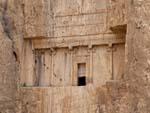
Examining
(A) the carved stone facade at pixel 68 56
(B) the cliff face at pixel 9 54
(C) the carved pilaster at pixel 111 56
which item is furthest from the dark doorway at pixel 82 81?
(B) the cliff face at pixel 9 54

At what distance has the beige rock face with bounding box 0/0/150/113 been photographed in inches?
704

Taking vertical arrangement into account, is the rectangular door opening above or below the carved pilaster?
below

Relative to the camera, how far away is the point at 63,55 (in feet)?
65.1

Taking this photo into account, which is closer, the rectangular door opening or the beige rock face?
the beige rock face

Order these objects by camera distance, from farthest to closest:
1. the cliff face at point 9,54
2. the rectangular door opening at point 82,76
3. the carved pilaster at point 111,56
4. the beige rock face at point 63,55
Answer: the rectangular door opening at point 82,76
the carved pilaster at point 111,56
the cliff face at point 9,54
the beige rock face at point 63,55

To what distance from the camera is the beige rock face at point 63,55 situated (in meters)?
17.9

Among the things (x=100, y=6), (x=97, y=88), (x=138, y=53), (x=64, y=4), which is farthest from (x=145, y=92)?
(x=64, y=4)

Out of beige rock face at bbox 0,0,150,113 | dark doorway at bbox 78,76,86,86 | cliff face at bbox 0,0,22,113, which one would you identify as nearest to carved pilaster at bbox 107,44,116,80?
beige rock face at bbox 0,0,150,113

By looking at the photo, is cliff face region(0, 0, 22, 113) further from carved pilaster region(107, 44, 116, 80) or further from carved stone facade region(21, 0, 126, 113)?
carved pilaster region(107, 44, 116, 80)

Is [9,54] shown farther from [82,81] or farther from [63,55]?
[82,81]

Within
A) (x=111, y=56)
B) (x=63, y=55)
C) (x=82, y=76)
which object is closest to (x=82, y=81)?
(x=82, y=76)

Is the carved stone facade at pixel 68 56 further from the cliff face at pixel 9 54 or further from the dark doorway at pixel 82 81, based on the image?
the cliff face at pixel 9 54

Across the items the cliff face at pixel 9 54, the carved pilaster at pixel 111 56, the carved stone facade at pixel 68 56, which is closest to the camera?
the cliff face at pixel 9 54

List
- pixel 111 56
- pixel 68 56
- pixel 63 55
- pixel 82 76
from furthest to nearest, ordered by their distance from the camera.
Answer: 1. pixel 63 55
2. pixel 68 56
3. pixel 82 76
4. pixel 111 56
